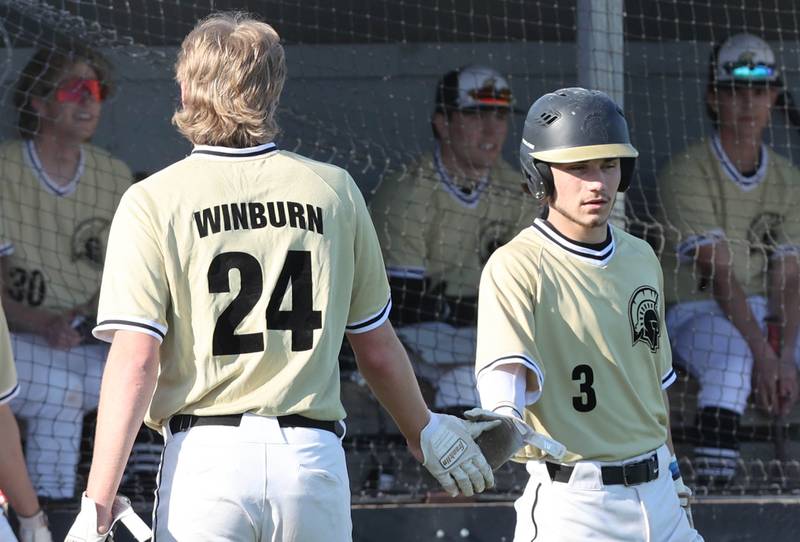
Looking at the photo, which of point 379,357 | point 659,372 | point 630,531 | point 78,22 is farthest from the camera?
point 78,22

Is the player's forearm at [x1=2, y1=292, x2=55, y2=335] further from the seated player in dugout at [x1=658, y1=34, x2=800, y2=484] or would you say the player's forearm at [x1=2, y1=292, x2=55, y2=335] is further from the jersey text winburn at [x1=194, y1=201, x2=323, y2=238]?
the jersey text winburn at [x1=194, y1=201, x2=323, y2=238]

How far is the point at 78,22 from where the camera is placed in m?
4.68

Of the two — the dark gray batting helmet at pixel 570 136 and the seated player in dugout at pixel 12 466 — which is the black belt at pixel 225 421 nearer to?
the seated player in dugout at pixel 12 466

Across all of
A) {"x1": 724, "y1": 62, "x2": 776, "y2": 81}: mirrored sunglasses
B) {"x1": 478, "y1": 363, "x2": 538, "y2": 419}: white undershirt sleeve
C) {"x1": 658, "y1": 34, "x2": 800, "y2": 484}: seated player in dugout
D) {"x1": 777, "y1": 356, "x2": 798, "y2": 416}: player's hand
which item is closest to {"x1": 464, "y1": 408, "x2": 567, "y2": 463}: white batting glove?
{"x1": 478, "y1": 363, "x2": 538, "y2": 419}: white undershirt sleeve

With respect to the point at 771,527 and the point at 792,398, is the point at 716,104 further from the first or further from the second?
the point at 771,527

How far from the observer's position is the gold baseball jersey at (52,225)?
205 inches

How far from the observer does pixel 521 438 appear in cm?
280

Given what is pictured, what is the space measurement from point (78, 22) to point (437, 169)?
5.57ft

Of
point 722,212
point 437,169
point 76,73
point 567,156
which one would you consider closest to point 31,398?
point 76,73

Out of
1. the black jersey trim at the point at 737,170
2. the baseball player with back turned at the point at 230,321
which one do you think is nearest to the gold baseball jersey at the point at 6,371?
the baseball player with back turned at the point at 230,321

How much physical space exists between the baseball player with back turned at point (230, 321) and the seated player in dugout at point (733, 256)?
123 inches

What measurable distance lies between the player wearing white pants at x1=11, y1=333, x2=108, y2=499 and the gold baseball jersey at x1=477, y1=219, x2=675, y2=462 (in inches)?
91.6

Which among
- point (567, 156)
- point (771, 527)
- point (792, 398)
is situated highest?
point (567, 156)

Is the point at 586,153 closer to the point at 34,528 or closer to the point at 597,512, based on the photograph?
the point at 597,512
